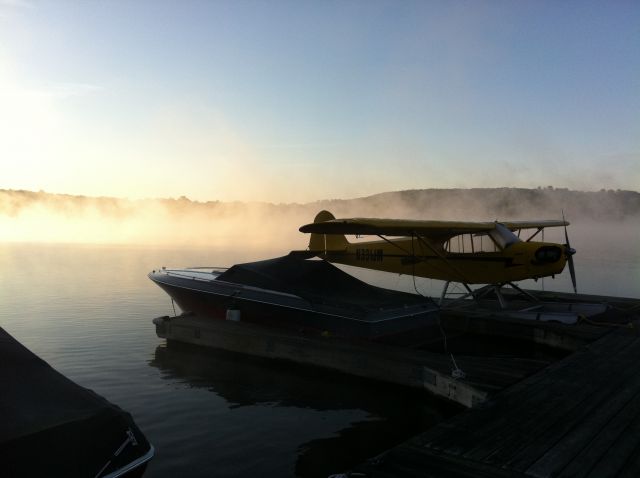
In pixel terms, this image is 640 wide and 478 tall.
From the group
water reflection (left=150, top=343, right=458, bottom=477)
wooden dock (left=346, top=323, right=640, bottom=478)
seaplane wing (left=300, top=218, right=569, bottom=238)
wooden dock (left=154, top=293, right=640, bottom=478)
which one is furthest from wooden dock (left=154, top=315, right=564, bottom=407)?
seaplane wing (left=300, top=218, right=569, bottom=238)

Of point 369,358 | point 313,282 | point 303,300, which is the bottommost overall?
point 369,358

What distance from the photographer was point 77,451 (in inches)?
138

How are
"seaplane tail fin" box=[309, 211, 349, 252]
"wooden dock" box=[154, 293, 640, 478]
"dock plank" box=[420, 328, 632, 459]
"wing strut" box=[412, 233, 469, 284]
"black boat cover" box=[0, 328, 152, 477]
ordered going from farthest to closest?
"seaplane tail fin" box=[309, 211, 349, 252] → "wing strut" box=[412, 233, 469, 284] → "dock plank" box=[420, 328, 632, 459] → "wooden dock" box=[154, 293, 640, 478] → "black boat cover" box=[0, 328, 152, 477]

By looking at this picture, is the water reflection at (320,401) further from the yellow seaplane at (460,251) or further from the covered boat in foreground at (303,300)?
the yellow seaplane at (460,251)

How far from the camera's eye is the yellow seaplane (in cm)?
1188

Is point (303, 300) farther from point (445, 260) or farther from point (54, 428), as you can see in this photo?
point (54, 428)

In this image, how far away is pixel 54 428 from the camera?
3.46 metres

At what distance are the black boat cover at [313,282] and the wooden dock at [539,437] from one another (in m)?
4.11

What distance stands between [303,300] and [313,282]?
0.72 metres

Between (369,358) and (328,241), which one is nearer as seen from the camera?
(369,358)

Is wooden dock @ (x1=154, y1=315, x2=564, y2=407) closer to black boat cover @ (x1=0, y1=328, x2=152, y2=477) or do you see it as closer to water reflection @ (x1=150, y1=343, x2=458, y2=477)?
water reflection @ (x1=150, y1=343, x2=458, y2=477)

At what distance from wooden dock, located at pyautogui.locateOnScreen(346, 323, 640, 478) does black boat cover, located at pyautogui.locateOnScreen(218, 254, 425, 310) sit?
411cm

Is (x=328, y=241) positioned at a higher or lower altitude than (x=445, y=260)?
higher

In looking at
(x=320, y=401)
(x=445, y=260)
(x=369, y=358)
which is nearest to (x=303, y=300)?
(x=369, y=358)
